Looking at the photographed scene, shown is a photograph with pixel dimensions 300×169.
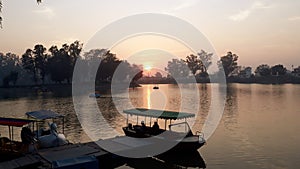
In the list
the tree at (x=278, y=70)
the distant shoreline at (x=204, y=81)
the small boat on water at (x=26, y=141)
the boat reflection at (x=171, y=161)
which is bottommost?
the boat reflection at (x=171, y=161)

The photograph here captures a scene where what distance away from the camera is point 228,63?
7470 inches

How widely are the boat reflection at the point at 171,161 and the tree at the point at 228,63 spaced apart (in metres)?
171

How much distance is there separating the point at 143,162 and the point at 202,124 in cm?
1697

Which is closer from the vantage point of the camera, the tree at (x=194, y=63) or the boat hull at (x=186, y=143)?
the boat hull at (x=186, y=143)

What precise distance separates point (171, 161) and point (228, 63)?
6900 inches

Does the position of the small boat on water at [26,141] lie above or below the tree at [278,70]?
below

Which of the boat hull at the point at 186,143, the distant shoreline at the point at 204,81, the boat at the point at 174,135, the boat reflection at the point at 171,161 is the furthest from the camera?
the distant shoreline at the point at 204,81

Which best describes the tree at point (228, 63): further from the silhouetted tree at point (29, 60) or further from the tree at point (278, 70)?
the silhouetted tree at point (29, 60)

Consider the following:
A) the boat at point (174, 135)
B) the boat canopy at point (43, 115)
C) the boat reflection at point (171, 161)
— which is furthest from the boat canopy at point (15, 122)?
the boat at point (174, 135)

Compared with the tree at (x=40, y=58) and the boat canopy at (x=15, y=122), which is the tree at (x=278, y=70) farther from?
the boat canopy at (x=15, y=122)

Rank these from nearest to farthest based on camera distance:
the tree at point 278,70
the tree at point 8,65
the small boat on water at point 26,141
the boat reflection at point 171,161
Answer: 1. the small boat on water at point 26,141
2. the boat reflection at point 171,161
3. the tree at point 8,65
4. the tree at point 278,70

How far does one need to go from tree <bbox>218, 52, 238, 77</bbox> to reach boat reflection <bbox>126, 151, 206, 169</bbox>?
170989mm

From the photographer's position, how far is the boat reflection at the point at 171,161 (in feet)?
70.5

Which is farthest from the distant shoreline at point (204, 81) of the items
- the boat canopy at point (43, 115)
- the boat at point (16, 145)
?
the boat at point (16, 145)
